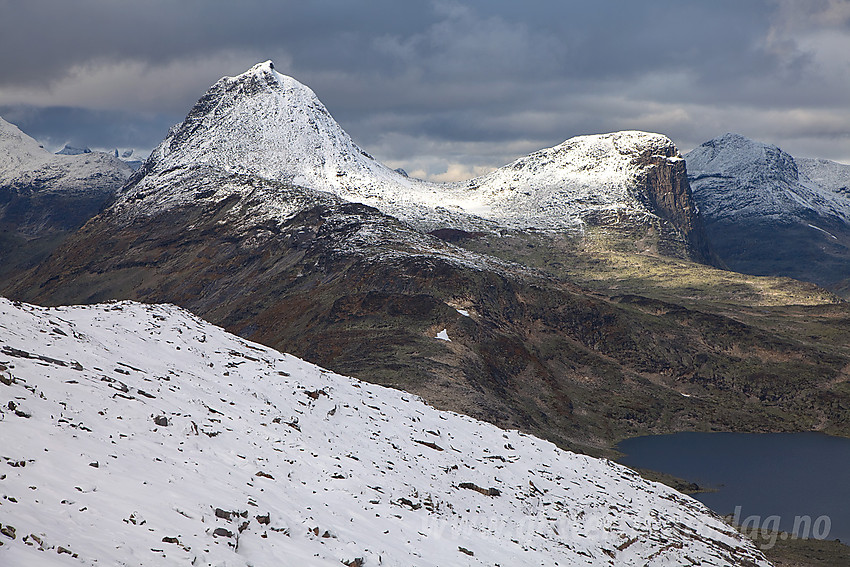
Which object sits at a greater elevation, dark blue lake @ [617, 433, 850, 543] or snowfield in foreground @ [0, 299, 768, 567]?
snowfield in foreground @ [0, 299, 768, 567]

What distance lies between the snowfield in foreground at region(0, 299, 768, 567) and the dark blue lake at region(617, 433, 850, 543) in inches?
1381

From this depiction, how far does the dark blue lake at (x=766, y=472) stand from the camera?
78000mm

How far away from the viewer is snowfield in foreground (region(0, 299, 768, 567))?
65.2 feet

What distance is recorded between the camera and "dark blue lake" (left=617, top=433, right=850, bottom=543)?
78.0 m

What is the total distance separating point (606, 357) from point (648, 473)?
206ft

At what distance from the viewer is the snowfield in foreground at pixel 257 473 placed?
19.9m

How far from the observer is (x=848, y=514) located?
8125 cm

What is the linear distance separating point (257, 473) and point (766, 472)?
9602 cm

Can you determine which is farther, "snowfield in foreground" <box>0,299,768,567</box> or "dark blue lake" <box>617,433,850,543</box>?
"dark blue lake" <box>617,433,850,543</box>

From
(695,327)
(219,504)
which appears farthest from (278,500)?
(695,327)

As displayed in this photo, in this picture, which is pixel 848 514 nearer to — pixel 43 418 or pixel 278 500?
pixel 278 500

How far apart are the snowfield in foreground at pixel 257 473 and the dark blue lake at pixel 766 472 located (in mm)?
35073

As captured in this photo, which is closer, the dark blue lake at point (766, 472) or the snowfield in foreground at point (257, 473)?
the snowfield in foreground at point (257, 473)

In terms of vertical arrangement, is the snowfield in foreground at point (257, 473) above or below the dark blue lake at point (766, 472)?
above
